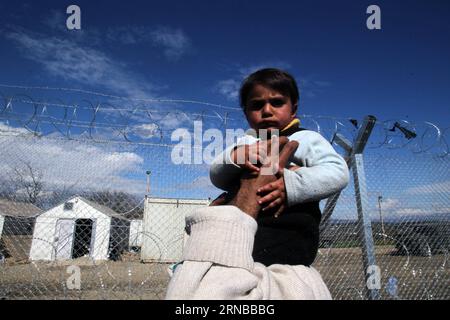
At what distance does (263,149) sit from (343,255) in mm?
3804

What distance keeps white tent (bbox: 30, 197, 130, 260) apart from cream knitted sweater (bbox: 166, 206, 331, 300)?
3.39 m

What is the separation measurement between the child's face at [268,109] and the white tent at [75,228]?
2.96 m

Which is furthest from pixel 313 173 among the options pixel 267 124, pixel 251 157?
pixel 267 124

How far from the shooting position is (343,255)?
4160mm

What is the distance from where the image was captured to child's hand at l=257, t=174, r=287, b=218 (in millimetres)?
917

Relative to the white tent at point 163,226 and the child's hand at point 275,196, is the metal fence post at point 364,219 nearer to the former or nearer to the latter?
the child's hand at point 275,196

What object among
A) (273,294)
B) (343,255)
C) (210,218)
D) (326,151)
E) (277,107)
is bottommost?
(343,255)

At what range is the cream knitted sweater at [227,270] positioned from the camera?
0.61 m

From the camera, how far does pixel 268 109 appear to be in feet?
4.59

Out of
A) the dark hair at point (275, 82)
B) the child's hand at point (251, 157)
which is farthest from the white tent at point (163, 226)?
the child's hand at point (251, 157)

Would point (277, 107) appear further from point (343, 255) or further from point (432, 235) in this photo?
point (432, 235)
